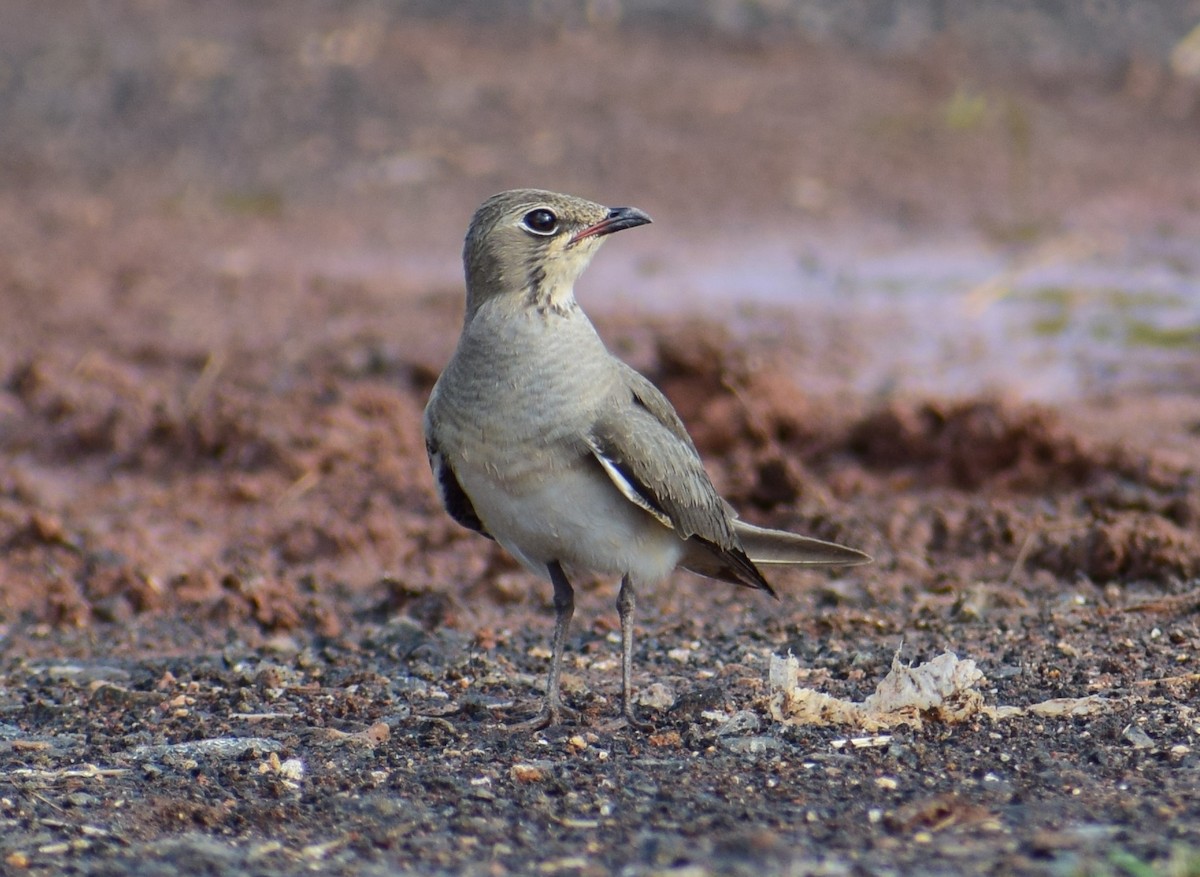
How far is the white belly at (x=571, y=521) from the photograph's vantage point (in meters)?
5.54

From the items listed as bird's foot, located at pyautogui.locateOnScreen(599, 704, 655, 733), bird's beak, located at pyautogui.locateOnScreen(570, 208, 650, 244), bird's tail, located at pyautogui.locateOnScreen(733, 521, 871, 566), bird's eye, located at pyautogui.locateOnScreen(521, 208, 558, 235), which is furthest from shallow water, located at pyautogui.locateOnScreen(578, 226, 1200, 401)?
bird's foot, located at pyautogui.locateOnScreen(599, 704, 655, 733)

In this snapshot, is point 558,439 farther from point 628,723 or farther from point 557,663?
point 628,723

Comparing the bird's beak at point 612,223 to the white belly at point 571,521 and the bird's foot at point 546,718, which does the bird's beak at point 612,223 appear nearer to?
the white belly at point 571,521

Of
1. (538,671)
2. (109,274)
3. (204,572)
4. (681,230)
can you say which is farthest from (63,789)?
(681,230)

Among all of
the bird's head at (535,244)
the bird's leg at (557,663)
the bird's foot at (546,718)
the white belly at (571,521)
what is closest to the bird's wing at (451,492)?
the white belly at (571,521)

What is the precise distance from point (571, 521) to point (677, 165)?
913 centimetres

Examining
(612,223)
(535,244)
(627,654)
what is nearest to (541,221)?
(535,244)

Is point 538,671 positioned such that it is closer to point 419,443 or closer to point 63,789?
point 63,789

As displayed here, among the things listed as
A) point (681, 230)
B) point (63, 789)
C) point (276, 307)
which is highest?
point (681, 230)

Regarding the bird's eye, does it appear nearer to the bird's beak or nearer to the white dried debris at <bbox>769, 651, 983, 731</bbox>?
the bird's beak

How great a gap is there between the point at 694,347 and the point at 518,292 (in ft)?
A: 11.5

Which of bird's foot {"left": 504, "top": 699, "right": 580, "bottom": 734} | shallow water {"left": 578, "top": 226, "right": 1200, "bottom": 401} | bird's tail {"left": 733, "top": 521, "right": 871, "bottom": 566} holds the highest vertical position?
shallow water {"left": 578, "top": 226, "right": 1200, "bottom": 401}

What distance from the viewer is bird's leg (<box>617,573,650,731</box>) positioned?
5.48m

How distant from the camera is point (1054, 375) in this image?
1003 cm
